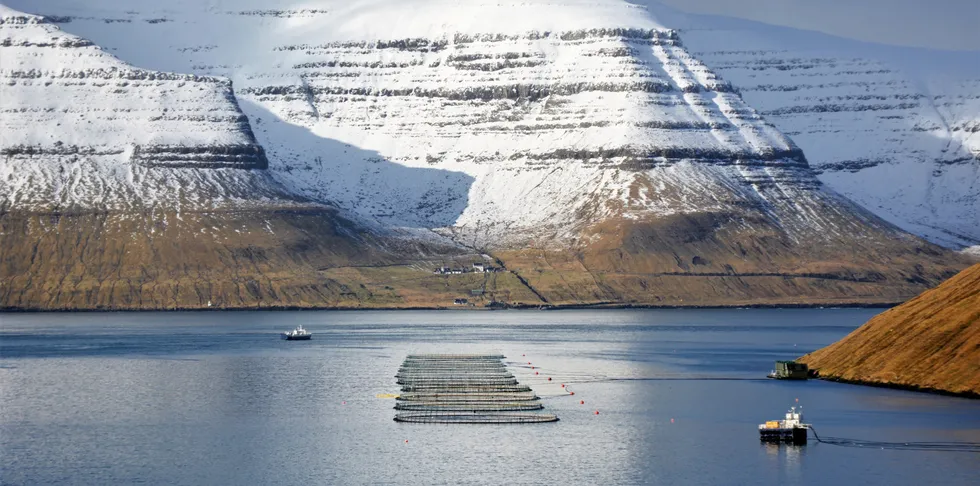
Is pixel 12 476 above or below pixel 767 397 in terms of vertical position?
below

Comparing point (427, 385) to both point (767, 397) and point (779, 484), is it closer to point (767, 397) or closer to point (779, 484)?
point (767, 397)

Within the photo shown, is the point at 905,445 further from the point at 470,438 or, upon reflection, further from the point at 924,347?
the point at 470,438

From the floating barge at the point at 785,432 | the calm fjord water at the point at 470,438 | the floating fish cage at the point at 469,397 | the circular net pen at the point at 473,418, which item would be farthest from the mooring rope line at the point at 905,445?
the floating fish cage at the point at 469,397

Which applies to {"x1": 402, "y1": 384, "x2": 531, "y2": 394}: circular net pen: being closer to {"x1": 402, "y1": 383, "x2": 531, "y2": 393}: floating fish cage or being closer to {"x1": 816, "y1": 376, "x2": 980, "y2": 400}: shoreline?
{"x1": 402, "y1": 383, "x2": 531, "y2": 393}: floating fish cage

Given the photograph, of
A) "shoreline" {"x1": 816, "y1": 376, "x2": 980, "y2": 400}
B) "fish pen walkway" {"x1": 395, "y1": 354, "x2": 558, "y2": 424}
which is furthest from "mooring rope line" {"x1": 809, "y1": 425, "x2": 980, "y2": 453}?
"fish pen walkway" {"x1": 395, "y1": 354, "x2": 558, "y2": 424}

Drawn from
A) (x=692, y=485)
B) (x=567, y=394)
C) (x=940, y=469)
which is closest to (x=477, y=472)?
(x=692, y=485)
